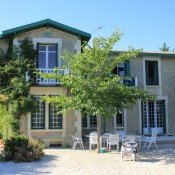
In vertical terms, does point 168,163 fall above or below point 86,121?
below

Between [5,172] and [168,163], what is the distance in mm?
5985

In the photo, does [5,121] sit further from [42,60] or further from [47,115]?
[42,60]

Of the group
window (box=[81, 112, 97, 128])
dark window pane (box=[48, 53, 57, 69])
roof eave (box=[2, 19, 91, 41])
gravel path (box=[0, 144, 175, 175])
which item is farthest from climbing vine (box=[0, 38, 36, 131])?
window (box=[81, 112, 97, 128])

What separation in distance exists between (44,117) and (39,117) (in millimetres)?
282

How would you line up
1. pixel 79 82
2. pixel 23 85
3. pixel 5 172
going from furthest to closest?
pixel 23 85
pixel 79 82
pixel 5 172

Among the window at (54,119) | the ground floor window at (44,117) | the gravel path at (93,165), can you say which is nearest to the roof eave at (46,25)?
the ground floor window at (44,117)

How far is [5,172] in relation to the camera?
1000cm

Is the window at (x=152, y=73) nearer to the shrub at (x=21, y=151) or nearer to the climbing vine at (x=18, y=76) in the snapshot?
the climbing vine at (x=18, y=76)

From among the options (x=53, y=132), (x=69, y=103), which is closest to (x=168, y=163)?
(x=69, y=103)

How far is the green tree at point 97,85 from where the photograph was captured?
523 inches

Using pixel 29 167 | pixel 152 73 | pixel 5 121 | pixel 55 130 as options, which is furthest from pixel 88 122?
pixel 29 167

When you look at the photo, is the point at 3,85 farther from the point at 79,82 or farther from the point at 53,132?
the point at 79,82

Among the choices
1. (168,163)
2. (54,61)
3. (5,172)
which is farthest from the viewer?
(54,61)

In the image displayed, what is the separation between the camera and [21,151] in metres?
11.9
